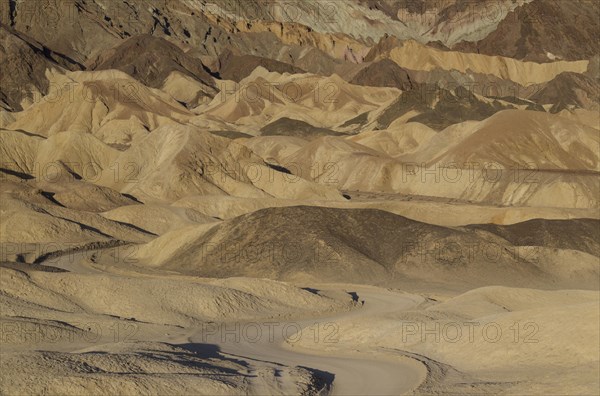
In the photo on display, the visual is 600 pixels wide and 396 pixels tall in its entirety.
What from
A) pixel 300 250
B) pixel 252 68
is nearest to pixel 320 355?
pixel 300 250

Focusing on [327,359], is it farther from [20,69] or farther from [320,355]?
[20,69]

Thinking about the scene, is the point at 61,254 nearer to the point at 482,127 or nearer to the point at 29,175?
the point at 29,175

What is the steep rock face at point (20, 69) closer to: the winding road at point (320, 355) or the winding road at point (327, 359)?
the winding road at point (320, 355)

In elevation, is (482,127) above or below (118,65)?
below

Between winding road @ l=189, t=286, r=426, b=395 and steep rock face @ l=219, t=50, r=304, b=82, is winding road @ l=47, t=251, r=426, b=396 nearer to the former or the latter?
winding road @ l=189, t=286, r=426, b=395

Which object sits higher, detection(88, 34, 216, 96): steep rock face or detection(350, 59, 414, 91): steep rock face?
detection(350, 59, 414, 91): steep rock face

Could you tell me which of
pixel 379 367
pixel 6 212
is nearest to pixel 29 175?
pixel 6 212

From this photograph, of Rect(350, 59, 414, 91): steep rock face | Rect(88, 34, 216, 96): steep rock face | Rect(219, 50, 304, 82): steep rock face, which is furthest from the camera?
Rect(219, 50, 304, 82): steep rock face

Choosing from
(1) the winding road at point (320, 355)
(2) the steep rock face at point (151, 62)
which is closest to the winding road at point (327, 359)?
(1) the winding road at point (320, 355)

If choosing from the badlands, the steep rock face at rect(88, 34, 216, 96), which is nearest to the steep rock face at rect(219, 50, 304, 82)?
the steep rock face at rect(88, 34, 216, 96)
